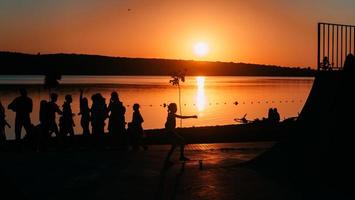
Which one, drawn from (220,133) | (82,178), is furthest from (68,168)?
(220,133)

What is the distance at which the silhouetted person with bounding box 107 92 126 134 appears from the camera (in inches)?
633

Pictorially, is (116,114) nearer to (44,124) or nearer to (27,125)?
(44,124)

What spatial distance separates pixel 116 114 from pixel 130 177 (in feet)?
16.9

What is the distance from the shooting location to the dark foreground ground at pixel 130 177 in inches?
374

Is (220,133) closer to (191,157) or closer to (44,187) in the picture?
(191,157)

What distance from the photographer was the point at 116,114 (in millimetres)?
16172

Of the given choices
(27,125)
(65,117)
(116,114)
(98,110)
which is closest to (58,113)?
(65,117)

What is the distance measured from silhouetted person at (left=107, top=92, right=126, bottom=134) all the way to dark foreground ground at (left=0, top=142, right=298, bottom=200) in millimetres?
1129

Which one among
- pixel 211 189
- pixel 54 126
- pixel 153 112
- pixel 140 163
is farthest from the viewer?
pixel 153 112

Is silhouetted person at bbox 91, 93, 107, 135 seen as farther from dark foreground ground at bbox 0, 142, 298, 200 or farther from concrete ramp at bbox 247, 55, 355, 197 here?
concrete ramp at bbox 247, 55, 355, 197

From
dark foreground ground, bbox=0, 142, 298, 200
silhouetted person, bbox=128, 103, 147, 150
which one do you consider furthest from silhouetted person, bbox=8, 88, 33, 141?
silhouetted person, bbox=128, 103, 147, 150

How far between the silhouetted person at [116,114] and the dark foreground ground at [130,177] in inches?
44.4

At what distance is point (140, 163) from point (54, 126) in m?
4.24

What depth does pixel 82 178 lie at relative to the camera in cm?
1108
